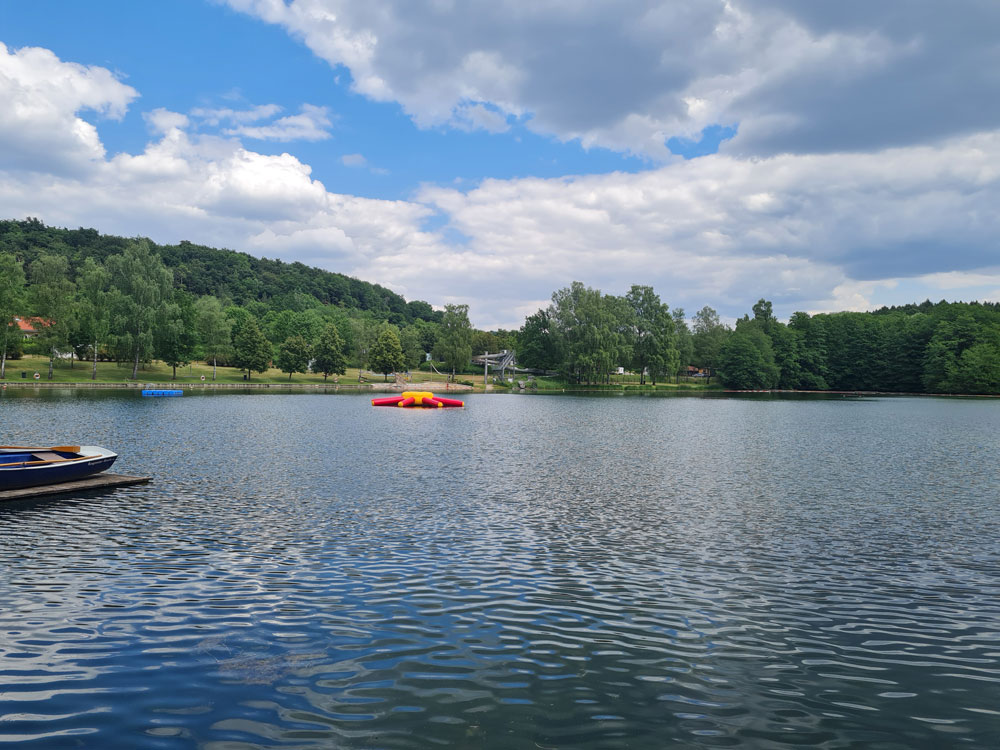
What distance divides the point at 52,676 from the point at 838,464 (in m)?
40.6

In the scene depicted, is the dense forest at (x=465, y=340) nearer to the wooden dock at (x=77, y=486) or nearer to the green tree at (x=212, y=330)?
the green tree at (x=212, y=330)

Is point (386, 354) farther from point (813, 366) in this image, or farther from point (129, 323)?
point (813, 366)

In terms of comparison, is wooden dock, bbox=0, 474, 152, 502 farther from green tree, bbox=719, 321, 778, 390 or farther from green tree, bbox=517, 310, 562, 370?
green tree, bbox=719, 321, 778, 390

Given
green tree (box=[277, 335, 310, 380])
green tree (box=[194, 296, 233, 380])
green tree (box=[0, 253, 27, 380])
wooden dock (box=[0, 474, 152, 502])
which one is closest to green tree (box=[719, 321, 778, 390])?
green tree (box=[277, 335, 310, 380])

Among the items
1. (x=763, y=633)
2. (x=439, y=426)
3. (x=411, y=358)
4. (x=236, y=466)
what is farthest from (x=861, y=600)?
(x=411, y=358)

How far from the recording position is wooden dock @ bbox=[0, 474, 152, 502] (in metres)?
25.5

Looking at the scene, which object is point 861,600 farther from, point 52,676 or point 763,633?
point 52,676

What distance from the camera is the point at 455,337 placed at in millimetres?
178000

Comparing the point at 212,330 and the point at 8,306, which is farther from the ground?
the point at 8,306

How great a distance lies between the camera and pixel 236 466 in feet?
115

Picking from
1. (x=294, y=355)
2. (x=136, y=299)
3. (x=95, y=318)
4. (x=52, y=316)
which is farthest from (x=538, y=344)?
(x=52, y=316)

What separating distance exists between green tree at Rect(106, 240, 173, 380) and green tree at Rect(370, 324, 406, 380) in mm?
56299

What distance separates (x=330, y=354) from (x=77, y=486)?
133453 millimetres

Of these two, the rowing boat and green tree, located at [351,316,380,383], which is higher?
green tree, located at [351,316,380,383]
